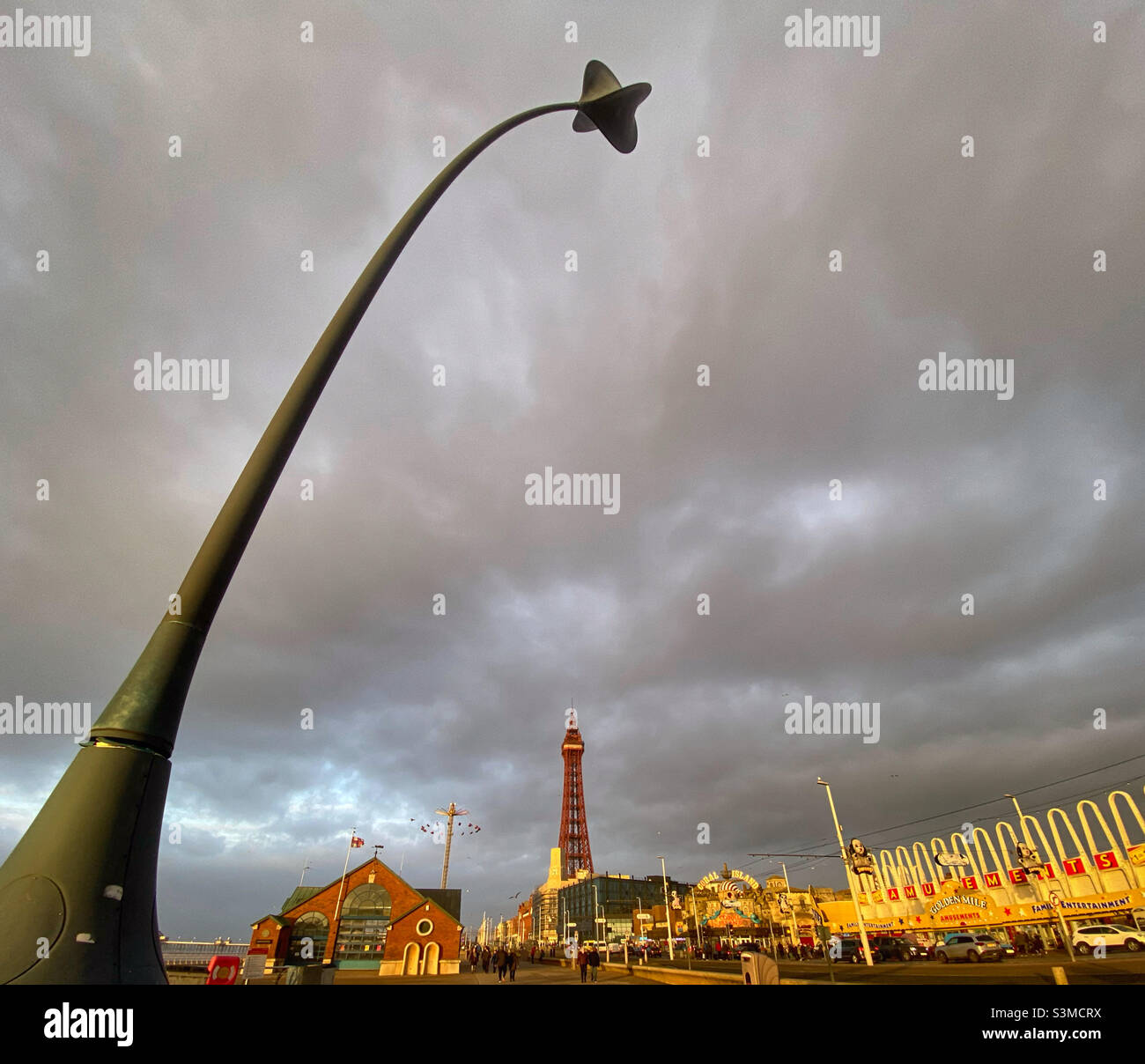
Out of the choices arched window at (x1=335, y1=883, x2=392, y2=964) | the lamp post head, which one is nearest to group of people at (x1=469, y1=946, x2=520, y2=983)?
arched window at (x1=335, y1=883, x2=392, y2=964)

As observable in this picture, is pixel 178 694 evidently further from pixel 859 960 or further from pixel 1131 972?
pixel 859 960

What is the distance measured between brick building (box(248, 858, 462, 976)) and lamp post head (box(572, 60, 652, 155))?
4803 cm

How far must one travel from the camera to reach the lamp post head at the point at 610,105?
7.84m

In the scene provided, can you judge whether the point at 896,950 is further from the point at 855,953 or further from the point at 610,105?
the point at 610,105

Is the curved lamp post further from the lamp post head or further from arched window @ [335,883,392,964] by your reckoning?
arched window @ [335,883,392,964]

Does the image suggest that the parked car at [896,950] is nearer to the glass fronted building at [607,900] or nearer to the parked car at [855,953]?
the parked car at [855,953]

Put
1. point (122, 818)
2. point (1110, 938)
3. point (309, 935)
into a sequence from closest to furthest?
point (122, 818)
point (1110, 938)
point (309, 935)

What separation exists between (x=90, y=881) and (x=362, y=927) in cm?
4901

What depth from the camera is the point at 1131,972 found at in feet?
53.1

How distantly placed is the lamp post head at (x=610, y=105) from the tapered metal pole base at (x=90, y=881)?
8.92m

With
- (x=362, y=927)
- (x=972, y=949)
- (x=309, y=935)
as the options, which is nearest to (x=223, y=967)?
(x=972, y=949)

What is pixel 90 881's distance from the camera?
3471 millimetres
